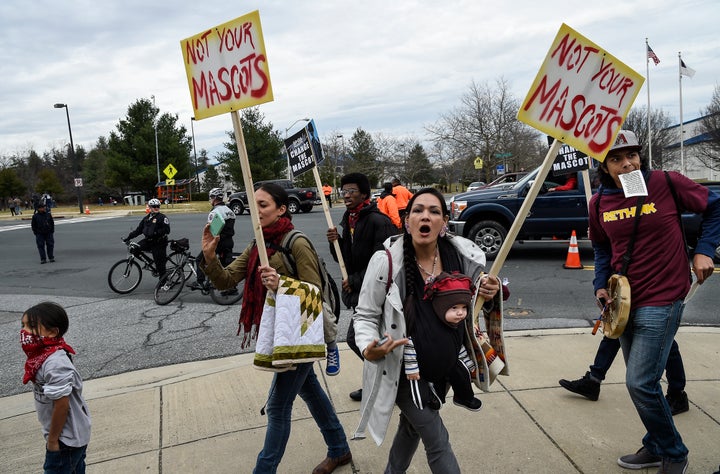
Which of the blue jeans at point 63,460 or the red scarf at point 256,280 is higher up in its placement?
the red scarf at point 256,280

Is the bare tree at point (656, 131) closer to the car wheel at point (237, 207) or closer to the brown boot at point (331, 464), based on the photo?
the car wheel at point (237, 207)

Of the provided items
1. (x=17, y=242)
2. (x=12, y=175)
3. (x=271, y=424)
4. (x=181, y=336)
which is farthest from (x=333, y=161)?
(x=271, y=424)

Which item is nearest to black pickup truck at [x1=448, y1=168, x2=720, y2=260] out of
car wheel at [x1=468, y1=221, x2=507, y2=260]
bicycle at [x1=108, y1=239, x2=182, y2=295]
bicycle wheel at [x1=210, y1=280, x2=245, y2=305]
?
car wheel at [x1=468, y1=221, x2=507, y2=260]

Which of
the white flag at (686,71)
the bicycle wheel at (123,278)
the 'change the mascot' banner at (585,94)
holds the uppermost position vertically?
the white flag at (686,71)

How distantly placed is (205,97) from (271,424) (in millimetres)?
1902

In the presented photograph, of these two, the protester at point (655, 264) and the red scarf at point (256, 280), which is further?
the red scarf at point (256, 280)

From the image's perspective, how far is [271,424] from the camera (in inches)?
111

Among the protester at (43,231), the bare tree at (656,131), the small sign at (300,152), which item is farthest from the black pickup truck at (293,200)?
the bare tree at (656,131)

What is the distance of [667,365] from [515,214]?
23.5 feet

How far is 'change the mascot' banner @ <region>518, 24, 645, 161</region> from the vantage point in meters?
2.81

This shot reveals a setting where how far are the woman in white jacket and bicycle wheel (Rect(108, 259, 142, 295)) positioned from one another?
25.3 feet

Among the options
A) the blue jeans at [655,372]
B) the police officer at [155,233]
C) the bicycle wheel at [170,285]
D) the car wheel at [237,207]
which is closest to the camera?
the blue jeans at [655,372]

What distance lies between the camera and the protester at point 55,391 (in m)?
2.66

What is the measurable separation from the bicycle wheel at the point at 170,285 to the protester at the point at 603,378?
236 inches
